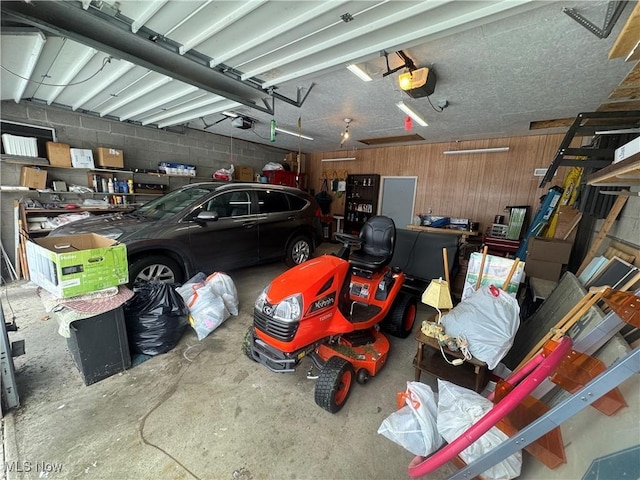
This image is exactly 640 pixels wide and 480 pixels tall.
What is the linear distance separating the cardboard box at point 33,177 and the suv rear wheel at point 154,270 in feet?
8.55

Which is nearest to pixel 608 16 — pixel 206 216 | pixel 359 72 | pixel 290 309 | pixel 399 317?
pixel 359 72

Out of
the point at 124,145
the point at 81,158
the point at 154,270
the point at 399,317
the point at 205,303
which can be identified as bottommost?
the point at 399,317

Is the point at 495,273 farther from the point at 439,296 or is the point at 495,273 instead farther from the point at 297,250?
the point at 297,250

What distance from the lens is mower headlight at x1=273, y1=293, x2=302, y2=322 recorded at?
1.62 metres

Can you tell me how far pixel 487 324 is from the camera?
163cm

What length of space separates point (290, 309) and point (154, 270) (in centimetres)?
213

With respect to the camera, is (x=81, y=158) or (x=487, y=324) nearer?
(x=487, y=324)

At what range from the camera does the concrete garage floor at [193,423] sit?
51.6 inches

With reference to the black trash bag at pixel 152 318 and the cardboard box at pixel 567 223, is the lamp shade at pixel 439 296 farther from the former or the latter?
the cardboard box at pixel 567 223

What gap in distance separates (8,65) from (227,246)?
2.72m

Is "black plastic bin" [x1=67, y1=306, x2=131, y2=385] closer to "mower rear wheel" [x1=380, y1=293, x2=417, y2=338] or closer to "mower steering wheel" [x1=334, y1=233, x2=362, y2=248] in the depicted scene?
"mower steering wheel" [x1=334, y1=233, x2=362, y2=248]

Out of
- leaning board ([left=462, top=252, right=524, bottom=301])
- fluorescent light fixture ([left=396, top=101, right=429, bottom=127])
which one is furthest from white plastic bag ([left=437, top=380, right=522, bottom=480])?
fluorescent light fixture ([left=396, top=101, right=429, bottom=127])

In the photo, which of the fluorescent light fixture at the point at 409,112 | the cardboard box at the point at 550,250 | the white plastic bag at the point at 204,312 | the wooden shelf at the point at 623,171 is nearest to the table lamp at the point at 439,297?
the wooden shelf at the point at 623,171

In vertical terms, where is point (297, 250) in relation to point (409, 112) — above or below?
below
